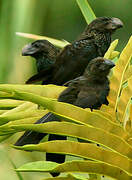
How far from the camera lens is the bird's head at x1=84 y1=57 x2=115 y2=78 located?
865 mm

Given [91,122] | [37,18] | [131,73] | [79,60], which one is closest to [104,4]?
[37,18]

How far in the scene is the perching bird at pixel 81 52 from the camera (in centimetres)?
109

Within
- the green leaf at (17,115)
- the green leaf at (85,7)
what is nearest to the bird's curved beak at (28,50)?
the green leaf at (85,7)

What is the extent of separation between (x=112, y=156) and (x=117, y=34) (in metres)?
2.21

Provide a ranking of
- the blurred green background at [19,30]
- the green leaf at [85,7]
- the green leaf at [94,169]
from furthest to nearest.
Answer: the blurred green background at [19,30]
the green leaf at [85,7]
the green leaf at [94,169]

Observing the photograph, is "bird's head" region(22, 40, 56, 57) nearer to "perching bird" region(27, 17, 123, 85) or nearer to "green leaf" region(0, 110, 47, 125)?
"perching bird" region(27, 17, 123, 85)

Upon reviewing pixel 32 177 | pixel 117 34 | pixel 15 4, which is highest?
pixel 15 4

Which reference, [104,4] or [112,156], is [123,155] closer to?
[112,156]

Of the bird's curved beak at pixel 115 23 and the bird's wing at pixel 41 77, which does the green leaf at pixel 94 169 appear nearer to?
the bird's wing at pixel 41 77

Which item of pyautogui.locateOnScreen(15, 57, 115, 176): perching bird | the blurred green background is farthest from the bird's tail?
the blurred green background

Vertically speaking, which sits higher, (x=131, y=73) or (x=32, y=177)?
(x=131, y=73)

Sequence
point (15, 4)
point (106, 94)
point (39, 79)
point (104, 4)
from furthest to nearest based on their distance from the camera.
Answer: point (104, 4), point (15, 4), point (39, 79), point (106, 94)

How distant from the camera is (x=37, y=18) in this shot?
217cm

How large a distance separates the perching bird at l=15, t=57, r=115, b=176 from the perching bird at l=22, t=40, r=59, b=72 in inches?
12.2
